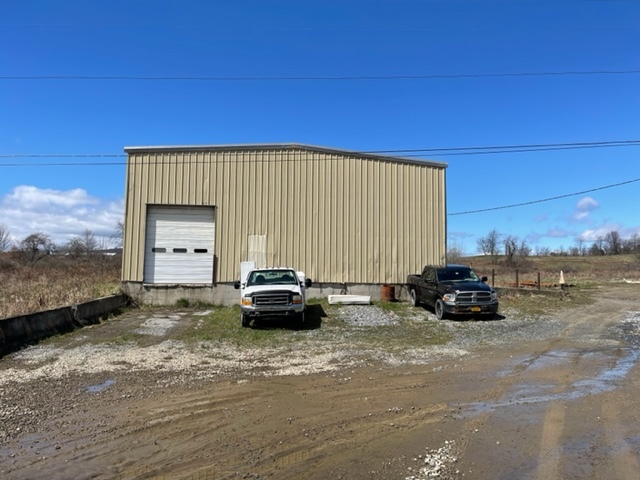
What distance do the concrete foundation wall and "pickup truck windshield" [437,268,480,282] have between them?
5362mm

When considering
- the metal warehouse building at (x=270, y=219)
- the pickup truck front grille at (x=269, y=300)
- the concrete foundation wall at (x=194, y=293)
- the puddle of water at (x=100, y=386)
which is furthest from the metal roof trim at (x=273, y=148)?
the puddle of water at (x=100, y=386)

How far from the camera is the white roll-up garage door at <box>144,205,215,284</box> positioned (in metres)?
21.4

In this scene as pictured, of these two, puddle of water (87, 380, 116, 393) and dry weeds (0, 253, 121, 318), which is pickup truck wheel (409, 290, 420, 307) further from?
puddle of water (87, 380, 116, 393)

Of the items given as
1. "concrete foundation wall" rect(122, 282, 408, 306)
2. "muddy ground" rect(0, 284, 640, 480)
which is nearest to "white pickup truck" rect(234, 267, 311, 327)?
"muddy ground" rect(0, 284, 640, 480)

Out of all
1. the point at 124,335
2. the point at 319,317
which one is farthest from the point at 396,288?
the point at 124,335

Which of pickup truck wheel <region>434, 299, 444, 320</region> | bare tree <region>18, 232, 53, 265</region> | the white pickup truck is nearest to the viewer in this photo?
the white pickup truck

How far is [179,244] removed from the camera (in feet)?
70.9

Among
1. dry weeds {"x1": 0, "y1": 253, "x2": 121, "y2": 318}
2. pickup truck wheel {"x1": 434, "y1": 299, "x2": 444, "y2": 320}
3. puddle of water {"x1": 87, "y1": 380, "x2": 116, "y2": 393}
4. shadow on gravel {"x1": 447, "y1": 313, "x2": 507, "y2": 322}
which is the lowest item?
puddle of water {"x1": 87, "y1": 380, "x2": 116, "y2": 393}

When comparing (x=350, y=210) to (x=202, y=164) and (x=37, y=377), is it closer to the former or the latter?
(x=202, y=164)

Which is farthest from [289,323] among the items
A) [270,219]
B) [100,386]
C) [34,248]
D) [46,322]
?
[34,248]

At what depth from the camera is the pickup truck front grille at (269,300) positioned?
14.0 m

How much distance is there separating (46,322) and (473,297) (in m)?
13.0

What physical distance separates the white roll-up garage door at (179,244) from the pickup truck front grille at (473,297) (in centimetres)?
1115

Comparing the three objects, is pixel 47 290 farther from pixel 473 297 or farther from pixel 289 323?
pixel 473 297
